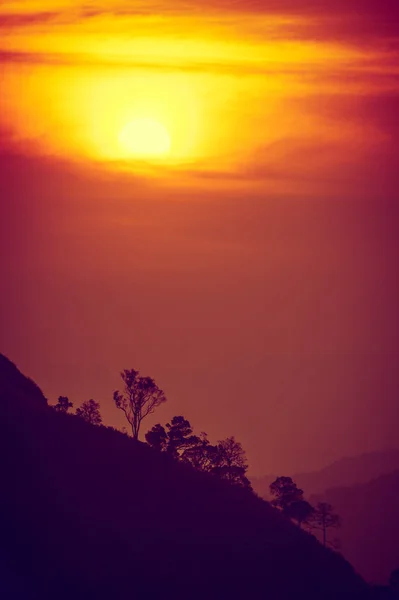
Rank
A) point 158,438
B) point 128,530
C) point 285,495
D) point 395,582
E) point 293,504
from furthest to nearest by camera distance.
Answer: point 285,495 < point 293,504 < point 395,582 < point 158,438 < point 128,530

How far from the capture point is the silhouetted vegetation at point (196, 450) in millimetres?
166875

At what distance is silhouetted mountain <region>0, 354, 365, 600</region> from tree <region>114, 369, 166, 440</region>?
7.99 metres

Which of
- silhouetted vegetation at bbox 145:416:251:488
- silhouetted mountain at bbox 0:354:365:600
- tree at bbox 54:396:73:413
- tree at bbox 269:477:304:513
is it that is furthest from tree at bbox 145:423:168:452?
tree at bbox 269:477:304:513

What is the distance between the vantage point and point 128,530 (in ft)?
445

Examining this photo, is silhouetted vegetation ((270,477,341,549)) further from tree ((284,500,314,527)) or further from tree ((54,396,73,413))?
tree ((54,396,73,413))

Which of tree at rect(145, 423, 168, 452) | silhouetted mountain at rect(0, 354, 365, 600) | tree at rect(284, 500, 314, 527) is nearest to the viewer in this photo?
silhouetted mountain at rect(0, 354, 365, 600)

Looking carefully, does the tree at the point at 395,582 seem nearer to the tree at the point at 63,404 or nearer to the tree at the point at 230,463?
the tree at the point at 230,463

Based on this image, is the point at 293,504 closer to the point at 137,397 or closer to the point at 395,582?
the point at 395,582

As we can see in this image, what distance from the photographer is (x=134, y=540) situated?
134m

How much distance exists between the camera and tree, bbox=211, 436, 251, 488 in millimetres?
171425

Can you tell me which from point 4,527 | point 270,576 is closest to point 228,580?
point 270,576

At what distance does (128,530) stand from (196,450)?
3503cm

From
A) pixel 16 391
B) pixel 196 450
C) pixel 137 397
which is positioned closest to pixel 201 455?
pixel 196 450

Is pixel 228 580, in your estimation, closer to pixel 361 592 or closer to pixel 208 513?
pixel 208 513
